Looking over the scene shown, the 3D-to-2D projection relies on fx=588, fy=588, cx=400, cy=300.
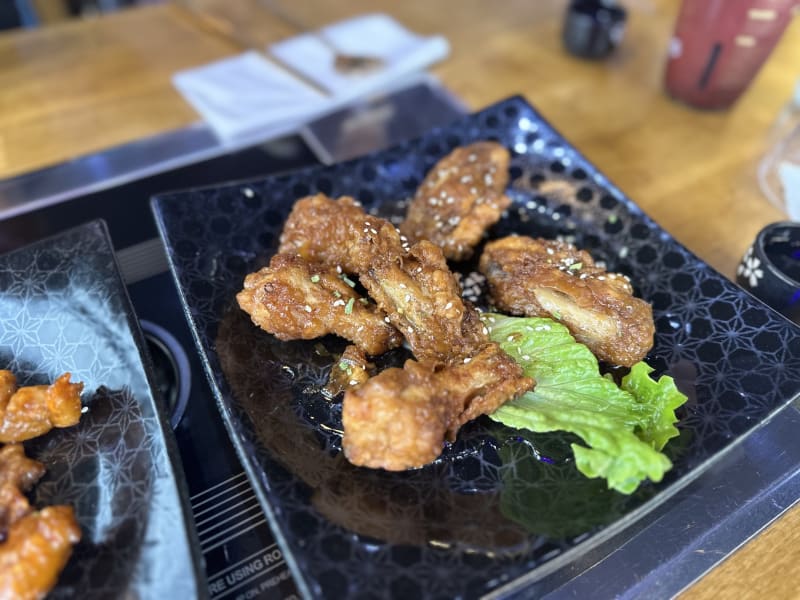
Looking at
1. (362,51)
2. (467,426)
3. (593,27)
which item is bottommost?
(467,426)

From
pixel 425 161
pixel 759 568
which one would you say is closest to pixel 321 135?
pixel 425 161

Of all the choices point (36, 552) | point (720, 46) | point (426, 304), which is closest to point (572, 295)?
point (426, 304)

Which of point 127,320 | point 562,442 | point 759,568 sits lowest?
point 759,568

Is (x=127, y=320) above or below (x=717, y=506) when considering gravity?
above

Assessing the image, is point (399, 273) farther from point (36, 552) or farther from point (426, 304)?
point (36, 552)

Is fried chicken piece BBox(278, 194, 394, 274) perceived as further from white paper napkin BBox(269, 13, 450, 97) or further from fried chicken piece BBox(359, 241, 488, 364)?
white paper napkin BBox(269, 13, 450, 97)

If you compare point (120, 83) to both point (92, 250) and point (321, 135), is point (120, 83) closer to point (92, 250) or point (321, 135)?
point (321, 135)
